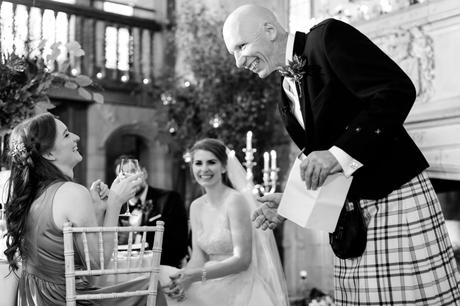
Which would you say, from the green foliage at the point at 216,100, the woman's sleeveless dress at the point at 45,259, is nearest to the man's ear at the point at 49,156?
the woman's sleeveless dress at the point at 45,259

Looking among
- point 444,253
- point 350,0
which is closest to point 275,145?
point 350,0

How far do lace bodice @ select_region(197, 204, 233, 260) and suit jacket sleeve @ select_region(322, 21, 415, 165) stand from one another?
2297 millimetres

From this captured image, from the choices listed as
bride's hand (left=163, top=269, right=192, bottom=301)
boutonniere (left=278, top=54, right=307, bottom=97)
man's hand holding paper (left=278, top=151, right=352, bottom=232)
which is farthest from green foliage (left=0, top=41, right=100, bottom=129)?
man's hand holding paper (left=278, top=151, right=352, bottom=232)

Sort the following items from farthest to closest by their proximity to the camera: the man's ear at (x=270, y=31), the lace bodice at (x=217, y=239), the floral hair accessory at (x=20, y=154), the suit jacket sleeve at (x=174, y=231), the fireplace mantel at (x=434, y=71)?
the suit jacket sleeve at (x=174, y=231) < the fireplace mantel at (x=434, y=71) < the lace bodice at (x=217, y=239) < the floral hair accessory at (x=20, y=154) < the man's ear at (x=270, y=31)

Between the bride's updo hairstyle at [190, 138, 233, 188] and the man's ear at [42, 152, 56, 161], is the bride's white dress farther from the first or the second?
the man's ear at [42, 152, 56, 161]

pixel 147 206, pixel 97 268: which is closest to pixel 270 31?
pixel 97 268

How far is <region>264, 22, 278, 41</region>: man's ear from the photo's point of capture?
2061 millimetres

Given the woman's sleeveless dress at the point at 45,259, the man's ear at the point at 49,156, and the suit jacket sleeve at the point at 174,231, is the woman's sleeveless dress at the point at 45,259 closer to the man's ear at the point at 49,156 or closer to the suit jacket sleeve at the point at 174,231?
the man's ear at the point at 49,156

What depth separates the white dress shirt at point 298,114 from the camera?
1.76 m

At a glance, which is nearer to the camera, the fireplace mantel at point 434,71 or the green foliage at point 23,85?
the green foliage at point 23,85

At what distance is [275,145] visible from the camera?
7742 millimetres

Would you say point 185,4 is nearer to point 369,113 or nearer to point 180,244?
point 180,244

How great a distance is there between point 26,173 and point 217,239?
1651 mm

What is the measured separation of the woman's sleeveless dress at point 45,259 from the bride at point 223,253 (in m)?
0.98
